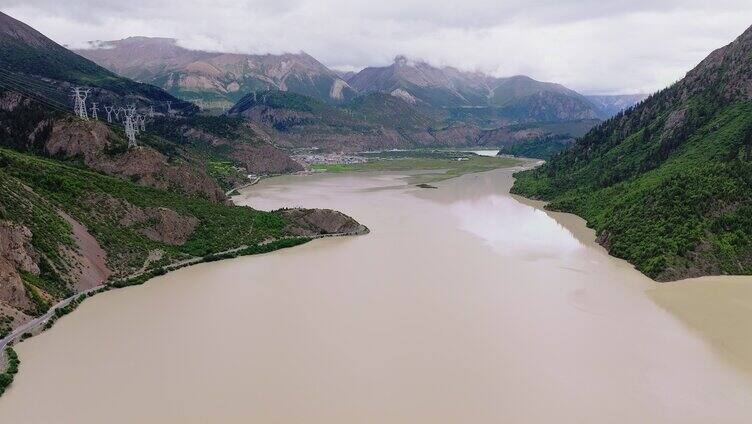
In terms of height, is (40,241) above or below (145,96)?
below

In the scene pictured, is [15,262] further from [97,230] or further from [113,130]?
[113,130]

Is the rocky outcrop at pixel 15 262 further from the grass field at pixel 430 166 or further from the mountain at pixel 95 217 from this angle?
the grass field at pixel 430 166

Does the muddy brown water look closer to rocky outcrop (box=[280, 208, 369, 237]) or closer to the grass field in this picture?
rocky outcrop (box=[280, 208, 369, 237])

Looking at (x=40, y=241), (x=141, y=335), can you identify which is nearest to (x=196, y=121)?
(x=40, y=241)

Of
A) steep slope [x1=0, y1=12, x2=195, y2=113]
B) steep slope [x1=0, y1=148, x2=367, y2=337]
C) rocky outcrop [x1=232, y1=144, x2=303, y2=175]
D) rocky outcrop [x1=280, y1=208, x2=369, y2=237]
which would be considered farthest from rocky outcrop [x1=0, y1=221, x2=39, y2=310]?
rocky outcrop [x1=232, y1=144, x2=303, y2=175]

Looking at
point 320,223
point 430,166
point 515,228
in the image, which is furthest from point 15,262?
point 430,166

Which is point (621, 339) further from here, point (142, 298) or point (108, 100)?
point (108, 100)

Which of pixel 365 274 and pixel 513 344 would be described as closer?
pixel 513 344
